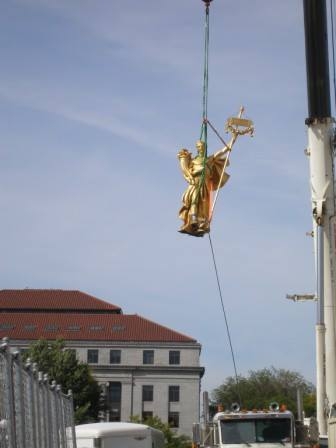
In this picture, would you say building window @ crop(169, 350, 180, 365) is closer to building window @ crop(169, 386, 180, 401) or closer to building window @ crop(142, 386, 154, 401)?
building window @ crop(169, 386, 180, 401)

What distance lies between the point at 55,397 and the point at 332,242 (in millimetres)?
7402

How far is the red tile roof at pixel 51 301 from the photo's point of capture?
96.6 m

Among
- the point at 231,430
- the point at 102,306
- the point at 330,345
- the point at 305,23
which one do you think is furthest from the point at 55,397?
the point at 102,306

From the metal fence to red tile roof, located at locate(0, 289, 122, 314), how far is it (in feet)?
260

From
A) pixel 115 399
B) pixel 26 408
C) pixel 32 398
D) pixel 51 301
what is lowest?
pixel 26 408

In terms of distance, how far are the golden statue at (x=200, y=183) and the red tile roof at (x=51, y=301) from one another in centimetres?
7711

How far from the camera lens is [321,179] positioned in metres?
20.4

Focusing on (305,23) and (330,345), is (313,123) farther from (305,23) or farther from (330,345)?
(330,345)

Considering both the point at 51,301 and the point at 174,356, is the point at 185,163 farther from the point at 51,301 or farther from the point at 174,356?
the point at 51,301

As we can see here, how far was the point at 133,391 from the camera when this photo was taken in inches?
3465

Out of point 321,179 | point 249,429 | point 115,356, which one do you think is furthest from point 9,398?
point 115,356

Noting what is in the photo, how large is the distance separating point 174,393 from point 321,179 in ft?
230

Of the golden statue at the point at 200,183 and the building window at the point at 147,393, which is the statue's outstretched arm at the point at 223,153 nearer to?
the golden statue at the point at 200,183

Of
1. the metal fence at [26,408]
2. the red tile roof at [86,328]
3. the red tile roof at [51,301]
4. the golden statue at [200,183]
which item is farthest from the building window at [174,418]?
the metal fence at [26,408]
